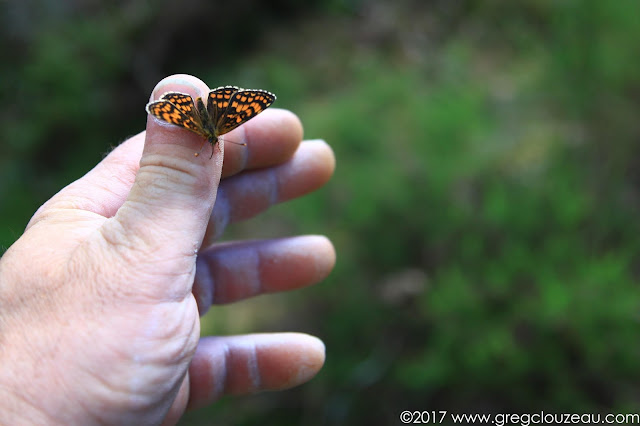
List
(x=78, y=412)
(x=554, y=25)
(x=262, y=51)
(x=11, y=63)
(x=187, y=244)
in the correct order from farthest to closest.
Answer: (x=262, y=51) < (x=11, y=63) < (x=554, y=25) < (x=187, y=244) < (x=78, y=412)

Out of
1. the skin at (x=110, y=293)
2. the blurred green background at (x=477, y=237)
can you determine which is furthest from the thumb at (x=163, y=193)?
the blurred green background at (x=477, y=237)

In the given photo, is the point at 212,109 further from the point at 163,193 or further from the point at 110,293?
the point at 110,293

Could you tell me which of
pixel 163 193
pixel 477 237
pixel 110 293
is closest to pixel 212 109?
pixel 163 193

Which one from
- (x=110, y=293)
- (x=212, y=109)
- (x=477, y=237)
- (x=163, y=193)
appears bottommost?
(x=110, y=293)

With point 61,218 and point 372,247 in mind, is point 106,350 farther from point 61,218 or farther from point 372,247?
point 372,247

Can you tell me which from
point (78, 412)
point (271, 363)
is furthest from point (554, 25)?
point (78, 412)

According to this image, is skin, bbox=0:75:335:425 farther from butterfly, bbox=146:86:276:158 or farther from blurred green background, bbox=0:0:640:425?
blurred green background, bbox=0:0:640:425

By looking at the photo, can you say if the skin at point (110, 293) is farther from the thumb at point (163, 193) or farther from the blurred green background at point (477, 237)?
the blurred green background at point (477, 237)
